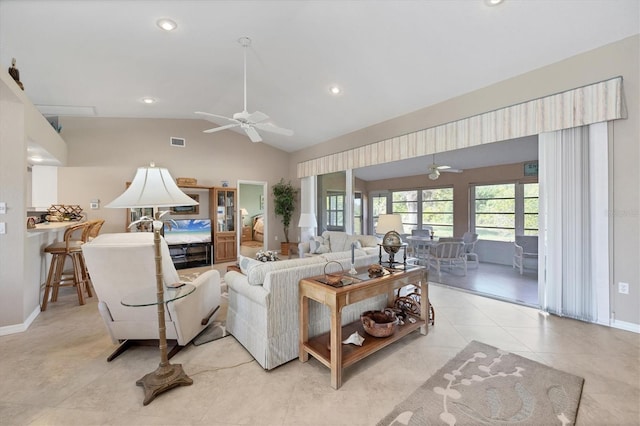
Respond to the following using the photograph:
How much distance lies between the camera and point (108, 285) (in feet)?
7.25

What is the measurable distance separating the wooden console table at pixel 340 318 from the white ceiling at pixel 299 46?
2.69 m

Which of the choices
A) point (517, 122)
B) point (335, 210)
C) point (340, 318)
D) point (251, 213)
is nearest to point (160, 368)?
point (340, 318)

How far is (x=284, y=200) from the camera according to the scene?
7.59 m

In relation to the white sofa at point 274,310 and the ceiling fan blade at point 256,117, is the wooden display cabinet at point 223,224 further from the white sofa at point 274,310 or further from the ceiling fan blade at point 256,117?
the white sofa at point 274,310

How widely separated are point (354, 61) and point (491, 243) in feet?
17.4

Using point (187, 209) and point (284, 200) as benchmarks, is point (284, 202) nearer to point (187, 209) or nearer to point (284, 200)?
point (284, 200)

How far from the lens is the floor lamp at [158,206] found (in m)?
1.92

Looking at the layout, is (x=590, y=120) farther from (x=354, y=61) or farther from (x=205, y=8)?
(x=205, y=8)

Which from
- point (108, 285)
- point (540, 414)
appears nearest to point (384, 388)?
point (540, 414)

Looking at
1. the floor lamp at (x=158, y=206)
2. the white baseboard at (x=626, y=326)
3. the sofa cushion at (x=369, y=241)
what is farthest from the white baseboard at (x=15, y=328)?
the white baseboard at (x=626, y=326)

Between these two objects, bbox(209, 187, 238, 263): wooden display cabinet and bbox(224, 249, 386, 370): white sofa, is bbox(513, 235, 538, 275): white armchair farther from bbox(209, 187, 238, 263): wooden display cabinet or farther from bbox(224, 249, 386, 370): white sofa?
bbox(209, 187, 238, 263): wooden display cabinet

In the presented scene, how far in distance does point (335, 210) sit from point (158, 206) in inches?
206

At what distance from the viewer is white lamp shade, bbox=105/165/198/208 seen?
6.33 ft

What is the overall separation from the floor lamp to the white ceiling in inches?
A: 78.7
